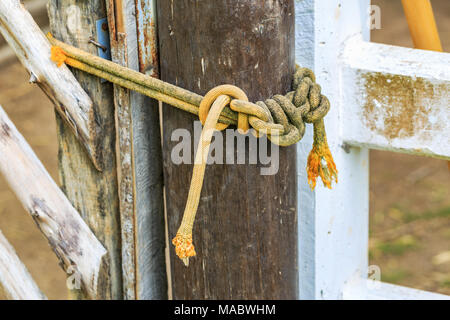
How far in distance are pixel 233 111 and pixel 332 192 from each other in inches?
12.7

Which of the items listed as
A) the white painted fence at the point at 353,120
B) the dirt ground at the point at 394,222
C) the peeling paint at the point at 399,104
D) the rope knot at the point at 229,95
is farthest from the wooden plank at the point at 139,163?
the dirt ground at the point at 394,222

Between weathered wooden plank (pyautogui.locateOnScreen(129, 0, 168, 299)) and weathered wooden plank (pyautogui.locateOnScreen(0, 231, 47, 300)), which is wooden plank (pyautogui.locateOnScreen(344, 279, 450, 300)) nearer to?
weathered wooden plank (pyautogui.locateOnScreen(129, 0, 168, 299))

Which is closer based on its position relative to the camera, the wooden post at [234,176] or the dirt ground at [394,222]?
the wooden post at [234,176]

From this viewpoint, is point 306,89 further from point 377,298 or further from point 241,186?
point 377,298

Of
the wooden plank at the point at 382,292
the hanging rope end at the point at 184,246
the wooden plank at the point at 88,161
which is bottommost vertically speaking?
the wooden plank at the point at 382,292

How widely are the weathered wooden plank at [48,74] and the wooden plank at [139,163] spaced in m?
0.06

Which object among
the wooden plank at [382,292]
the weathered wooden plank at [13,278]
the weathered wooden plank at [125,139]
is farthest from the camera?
the weathered wooden plank at [13,278]

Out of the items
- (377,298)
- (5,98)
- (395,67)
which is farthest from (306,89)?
(5,98)

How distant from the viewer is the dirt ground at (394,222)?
2.78 meters

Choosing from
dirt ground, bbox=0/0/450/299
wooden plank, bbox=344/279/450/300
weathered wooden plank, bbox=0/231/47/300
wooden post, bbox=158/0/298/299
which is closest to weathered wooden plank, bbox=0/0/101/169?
wooden post, bbox=158/0/298/299

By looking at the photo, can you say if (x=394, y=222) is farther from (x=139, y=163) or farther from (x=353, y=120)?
(x=139, y=163)

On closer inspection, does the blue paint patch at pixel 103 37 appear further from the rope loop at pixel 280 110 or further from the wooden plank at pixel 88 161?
the rope loop at pixel 280 110

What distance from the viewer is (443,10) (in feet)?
16.2
